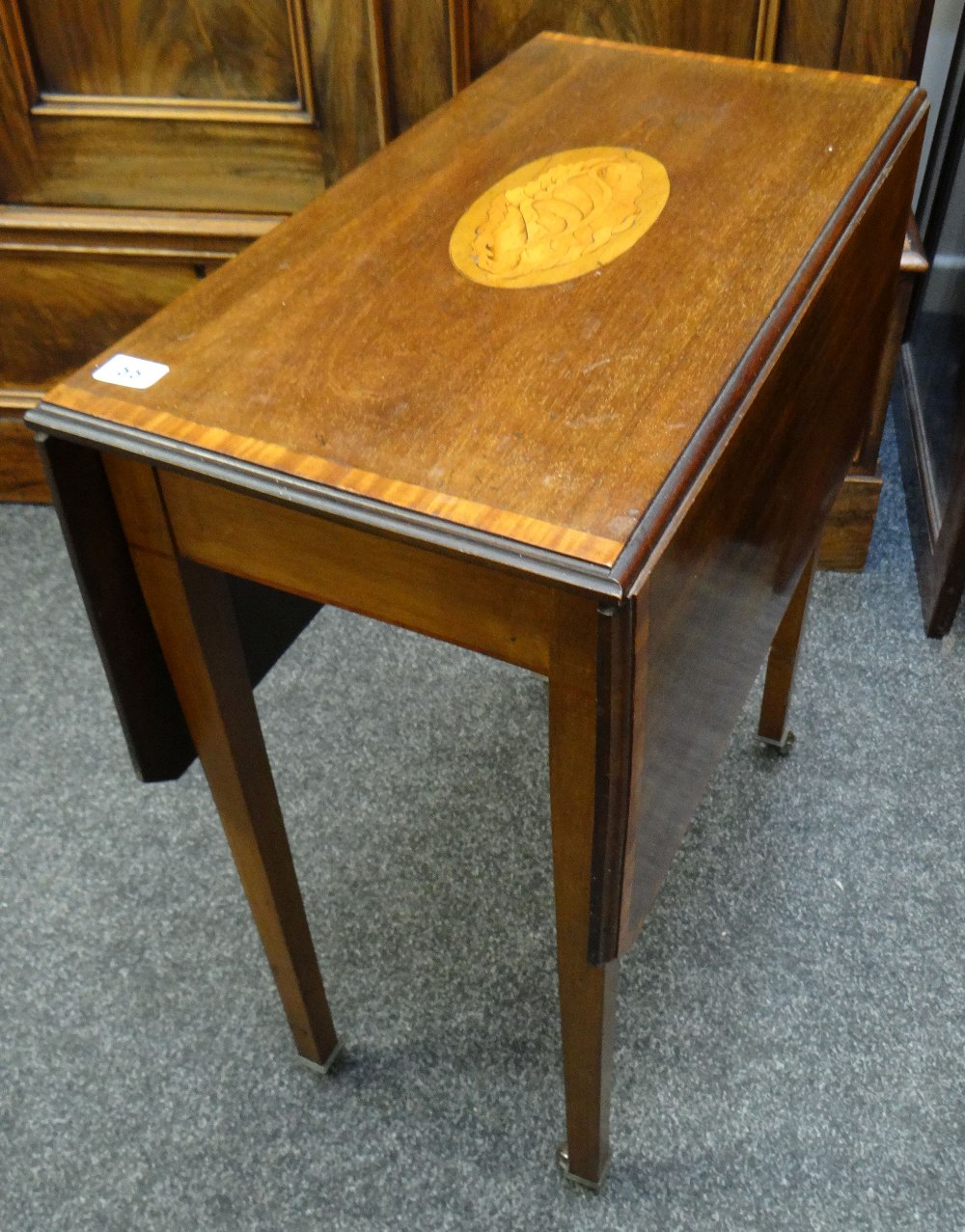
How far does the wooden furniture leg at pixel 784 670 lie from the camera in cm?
134

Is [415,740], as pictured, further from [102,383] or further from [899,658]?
[102,383]

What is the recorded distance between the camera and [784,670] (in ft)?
4.71

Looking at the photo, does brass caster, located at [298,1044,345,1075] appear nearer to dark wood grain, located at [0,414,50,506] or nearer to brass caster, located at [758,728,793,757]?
brass caster, located at [758,728,793,757]

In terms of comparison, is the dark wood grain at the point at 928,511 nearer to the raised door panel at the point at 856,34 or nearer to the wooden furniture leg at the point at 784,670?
the wooden furniture leg at the point at 784,670

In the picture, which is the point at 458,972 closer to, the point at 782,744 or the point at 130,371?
the point at 782,744

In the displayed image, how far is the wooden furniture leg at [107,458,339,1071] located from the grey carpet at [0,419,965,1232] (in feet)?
0.43

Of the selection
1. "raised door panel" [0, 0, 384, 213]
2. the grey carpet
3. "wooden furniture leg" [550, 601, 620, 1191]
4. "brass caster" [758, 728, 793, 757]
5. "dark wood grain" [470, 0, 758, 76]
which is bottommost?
the grey carpet

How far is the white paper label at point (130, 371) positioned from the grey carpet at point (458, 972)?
78cm

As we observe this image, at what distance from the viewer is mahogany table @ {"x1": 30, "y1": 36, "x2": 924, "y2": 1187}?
69 centimetres

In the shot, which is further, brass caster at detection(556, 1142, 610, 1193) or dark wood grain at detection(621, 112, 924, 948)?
brass caster at detection(556, 1142, 610, 1193)

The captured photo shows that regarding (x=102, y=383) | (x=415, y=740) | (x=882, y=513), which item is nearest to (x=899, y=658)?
(x=882, y=513)

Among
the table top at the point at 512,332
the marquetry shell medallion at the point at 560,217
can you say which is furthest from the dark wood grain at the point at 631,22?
the marquetry shell medallion at the point at 560,217

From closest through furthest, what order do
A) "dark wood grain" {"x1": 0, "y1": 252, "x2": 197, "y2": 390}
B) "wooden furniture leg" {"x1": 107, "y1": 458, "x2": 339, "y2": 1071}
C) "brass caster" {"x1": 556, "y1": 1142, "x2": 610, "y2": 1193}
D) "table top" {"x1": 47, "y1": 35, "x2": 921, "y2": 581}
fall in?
"table top" {"x1": 47, "y1": 35, "x2": 921, "y2": 581}
"wooden furniture leg" {"x1": 107, "y1": 458, "x2": 339, "y2": 1071}
"brass caster" {"x1": 556, "y1": 1142, "x2": 610, "y2": 1193}
"dark wood grain" {"x1": 0, "y1": 252, "x2": 197, "y2": 390}

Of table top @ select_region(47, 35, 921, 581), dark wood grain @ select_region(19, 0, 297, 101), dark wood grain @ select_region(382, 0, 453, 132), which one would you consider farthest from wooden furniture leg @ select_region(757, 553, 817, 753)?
dark wood grain @ select_region(19, 0, 297, 101)
